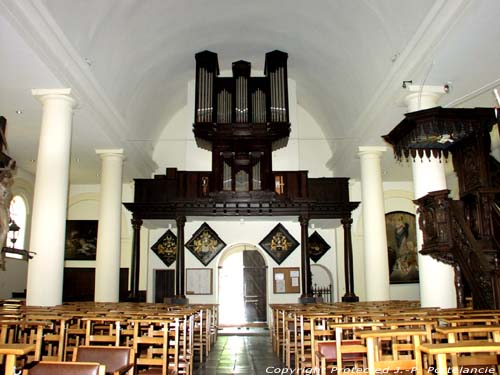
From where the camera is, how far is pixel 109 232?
1270cm

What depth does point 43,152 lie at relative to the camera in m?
8.95

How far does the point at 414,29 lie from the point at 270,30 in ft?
18.3

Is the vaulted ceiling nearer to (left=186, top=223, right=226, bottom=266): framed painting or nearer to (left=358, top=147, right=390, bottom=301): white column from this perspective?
(left=358, top=147, right=390, bottom=301): white column

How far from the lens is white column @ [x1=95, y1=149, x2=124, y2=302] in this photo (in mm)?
12406

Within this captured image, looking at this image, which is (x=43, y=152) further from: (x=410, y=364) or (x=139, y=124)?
(x=410, y=364)

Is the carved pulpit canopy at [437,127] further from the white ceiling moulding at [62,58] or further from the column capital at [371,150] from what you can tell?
the white ceiling moulding at [62,58]

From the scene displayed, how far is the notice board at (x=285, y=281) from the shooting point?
17.2 m

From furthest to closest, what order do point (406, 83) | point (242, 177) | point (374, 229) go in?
point (242, 177) < point (374, 229) < point (406, 83)

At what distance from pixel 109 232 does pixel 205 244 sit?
535 cm

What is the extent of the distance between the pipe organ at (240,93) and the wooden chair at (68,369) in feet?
37.9

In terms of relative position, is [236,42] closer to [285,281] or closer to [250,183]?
[250,183]

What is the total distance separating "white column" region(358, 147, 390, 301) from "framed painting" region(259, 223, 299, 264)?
5.00 meters

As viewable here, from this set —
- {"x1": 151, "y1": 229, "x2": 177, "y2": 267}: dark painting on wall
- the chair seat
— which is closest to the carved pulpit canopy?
the chair seat

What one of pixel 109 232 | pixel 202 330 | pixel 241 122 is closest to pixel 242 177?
pixel 241 122
